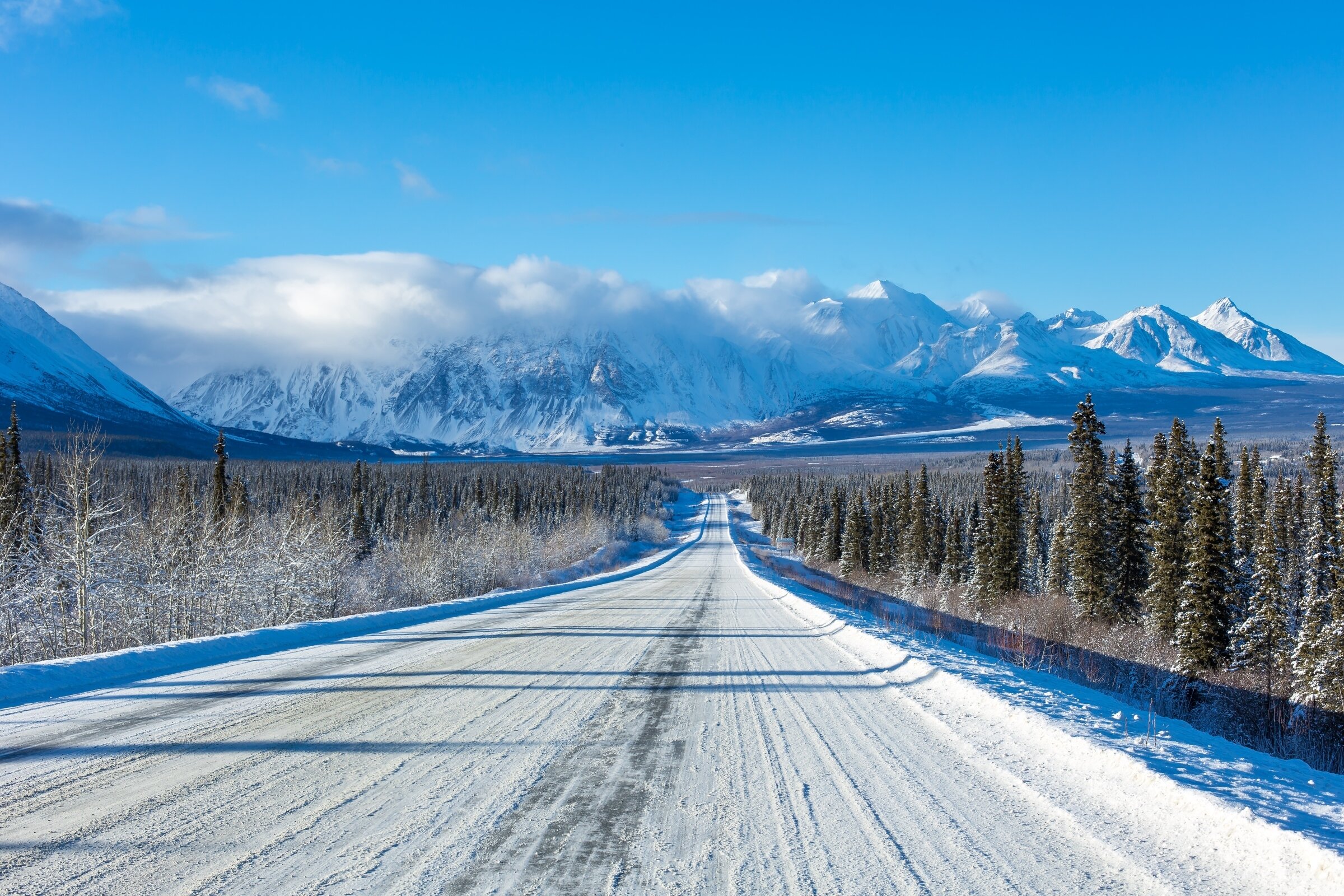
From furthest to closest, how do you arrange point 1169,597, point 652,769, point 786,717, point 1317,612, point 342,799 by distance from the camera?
point 1169,597, point 1317,612, point 786,717, point 652,769, point 342,799

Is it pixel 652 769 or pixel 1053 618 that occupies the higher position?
pixel 652 769

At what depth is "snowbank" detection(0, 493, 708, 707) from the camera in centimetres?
725

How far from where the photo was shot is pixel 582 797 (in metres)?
4.73

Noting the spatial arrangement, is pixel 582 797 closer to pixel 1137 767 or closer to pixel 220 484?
pixel 1137 767

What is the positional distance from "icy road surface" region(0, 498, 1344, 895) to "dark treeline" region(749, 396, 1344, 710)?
21.4 m

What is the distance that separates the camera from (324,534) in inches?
1265

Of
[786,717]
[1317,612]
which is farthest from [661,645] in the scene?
[1317,612]

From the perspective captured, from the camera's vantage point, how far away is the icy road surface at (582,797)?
12.0 feet

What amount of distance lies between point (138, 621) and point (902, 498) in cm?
5718

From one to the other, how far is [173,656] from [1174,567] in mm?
32573

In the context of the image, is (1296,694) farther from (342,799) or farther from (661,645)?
(342,799)

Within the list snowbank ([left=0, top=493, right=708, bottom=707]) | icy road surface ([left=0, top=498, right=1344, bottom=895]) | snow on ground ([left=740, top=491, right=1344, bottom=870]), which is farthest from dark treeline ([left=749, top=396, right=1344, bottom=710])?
snowbank ([left=0, top=493, right=708, bottom=707])

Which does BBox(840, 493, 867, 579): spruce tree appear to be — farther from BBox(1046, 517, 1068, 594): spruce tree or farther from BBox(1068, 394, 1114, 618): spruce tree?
BBox(1068, 394, 1114, 618): spruce tree

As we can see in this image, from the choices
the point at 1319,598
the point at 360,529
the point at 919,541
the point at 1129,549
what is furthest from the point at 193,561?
the point at 919,541
